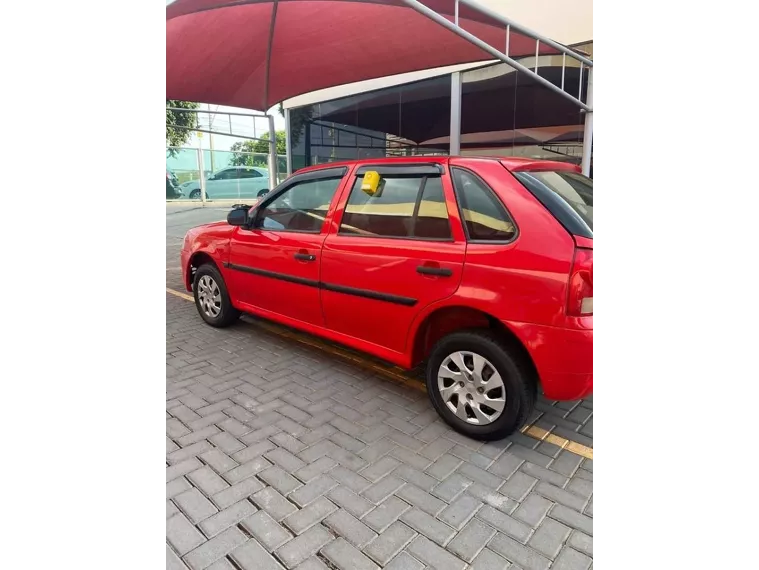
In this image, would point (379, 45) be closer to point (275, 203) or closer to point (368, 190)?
point (275, 203)

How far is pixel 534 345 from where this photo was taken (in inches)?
102

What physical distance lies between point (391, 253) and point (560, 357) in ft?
4.17

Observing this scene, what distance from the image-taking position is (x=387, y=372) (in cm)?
394

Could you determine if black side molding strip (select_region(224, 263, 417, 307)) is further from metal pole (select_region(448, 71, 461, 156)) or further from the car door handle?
metal pole (select_region(448, 71, 461, 156))

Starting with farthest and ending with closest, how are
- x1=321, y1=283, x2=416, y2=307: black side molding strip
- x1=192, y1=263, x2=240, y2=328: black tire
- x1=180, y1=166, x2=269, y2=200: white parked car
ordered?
x1=180, y1=166, x2=269, y2=200: white parked car, x1=192, y1=263, x2=240, y2=328: black tire, x1=321, y1=283, x2=416, y2=307: black side molding strip

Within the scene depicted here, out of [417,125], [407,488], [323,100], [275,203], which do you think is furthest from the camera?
[323,100]

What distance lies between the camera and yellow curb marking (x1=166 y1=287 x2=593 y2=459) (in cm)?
289

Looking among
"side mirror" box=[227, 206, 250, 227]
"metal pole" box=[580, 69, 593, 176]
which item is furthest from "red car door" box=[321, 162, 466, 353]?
"side mirror" box=[227, 206, 250, 227]

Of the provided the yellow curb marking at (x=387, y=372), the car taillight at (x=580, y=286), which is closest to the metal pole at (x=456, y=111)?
the yellow curb marking at (x=387, y=372)

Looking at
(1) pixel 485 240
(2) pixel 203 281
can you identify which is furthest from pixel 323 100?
(1) pixel 485 240

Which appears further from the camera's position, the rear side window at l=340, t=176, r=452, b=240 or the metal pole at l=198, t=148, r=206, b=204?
the metal pole at l=198, t=148, r=206, b=204

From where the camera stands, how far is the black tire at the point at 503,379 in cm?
269

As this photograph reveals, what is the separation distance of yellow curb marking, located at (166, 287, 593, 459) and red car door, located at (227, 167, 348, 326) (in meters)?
0.54

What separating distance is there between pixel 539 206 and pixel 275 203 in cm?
251
